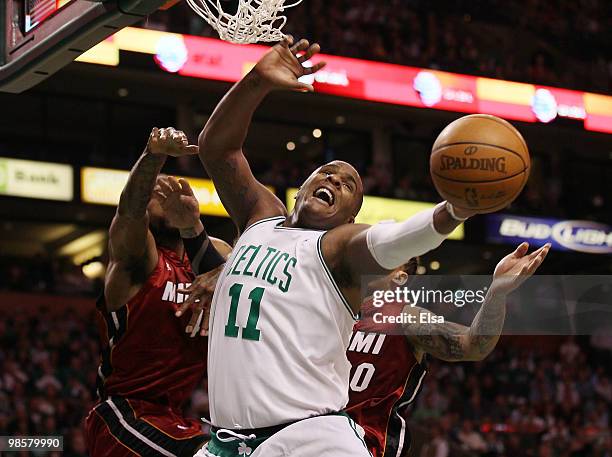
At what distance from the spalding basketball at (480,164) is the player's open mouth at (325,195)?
0.63m

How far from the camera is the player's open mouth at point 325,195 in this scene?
432 cm

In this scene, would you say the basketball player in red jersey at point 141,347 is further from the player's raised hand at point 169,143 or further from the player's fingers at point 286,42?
the player's fingers at point 286,42

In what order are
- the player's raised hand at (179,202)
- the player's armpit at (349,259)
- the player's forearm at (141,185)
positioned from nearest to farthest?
the player's armpit at (349,259) → the player's forearm at (141,185) → the player's raised hand at (179,202)

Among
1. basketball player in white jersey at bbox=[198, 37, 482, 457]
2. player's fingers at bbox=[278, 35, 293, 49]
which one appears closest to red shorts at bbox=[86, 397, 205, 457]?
basketball player in white jersey at bbox=[198, 37, 482, 457]

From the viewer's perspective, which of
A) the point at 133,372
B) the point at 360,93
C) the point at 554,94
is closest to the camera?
the point at 133,372

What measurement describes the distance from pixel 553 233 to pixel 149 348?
1505 cm

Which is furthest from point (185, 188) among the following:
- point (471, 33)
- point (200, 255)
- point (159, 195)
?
point (471, 33)

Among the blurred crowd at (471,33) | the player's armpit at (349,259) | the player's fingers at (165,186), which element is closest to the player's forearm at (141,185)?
the player's fingers at (165,186)

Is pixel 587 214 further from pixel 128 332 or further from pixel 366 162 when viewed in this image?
pixel 128 332

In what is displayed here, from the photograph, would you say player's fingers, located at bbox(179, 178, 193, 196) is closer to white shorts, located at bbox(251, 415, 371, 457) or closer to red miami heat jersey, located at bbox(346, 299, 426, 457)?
red miami heat jersey, located at bbox(346, 299, 426, 457)

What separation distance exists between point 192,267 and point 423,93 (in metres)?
13.1

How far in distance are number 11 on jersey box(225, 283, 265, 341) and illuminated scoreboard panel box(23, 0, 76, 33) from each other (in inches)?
60.1

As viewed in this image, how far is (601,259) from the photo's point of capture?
19.8 meters

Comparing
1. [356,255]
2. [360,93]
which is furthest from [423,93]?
[356,255]
